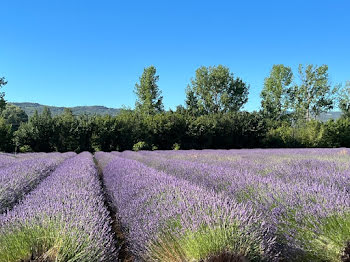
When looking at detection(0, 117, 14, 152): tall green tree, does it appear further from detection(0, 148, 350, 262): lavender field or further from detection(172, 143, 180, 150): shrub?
detection(0, 148, 350, 262): lavender field

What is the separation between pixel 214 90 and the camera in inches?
1772

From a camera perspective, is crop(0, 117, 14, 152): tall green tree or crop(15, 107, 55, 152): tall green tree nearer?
crop(0, 117, 14, 152): tall green tree

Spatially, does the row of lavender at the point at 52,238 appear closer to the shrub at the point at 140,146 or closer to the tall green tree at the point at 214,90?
the shrub at the point at 140,146

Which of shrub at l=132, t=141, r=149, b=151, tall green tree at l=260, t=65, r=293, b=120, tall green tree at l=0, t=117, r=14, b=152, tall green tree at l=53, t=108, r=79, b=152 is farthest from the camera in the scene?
tall green tree at l=260, t=65, r=293, b=120

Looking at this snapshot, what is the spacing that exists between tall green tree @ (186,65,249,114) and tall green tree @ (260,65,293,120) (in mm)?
5173

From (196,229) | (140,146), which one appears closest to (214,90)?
(140,146)

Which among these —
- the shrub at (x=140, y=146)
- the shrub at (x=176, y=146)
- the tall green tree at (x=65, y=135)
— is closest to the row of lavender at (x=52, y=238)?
the shrub at (x=140, y=146)

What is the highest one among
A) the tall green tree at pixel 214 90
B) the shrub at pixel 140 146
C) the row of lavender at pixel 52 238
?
the tall green tree at pixel 214 90

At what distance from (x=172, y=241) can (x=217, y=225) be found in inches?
13.9

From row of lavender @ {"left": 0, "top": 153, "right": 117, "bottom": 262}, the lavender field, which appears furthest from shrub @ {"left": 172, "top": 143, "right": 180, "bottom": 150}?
row of lavender @ {"left": 0, "top": 153, "right": 117, "bottom": 262}

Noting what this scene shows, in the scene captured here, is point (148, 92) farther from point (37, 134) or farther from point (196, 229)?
point (196, 229)

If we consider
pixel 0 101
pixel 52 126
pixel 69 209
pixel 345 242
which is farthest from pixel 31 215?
pixel 0 101

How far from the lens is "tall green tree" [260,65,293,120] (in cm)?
4178

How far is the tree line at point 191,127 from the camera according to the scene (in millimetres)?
25016
